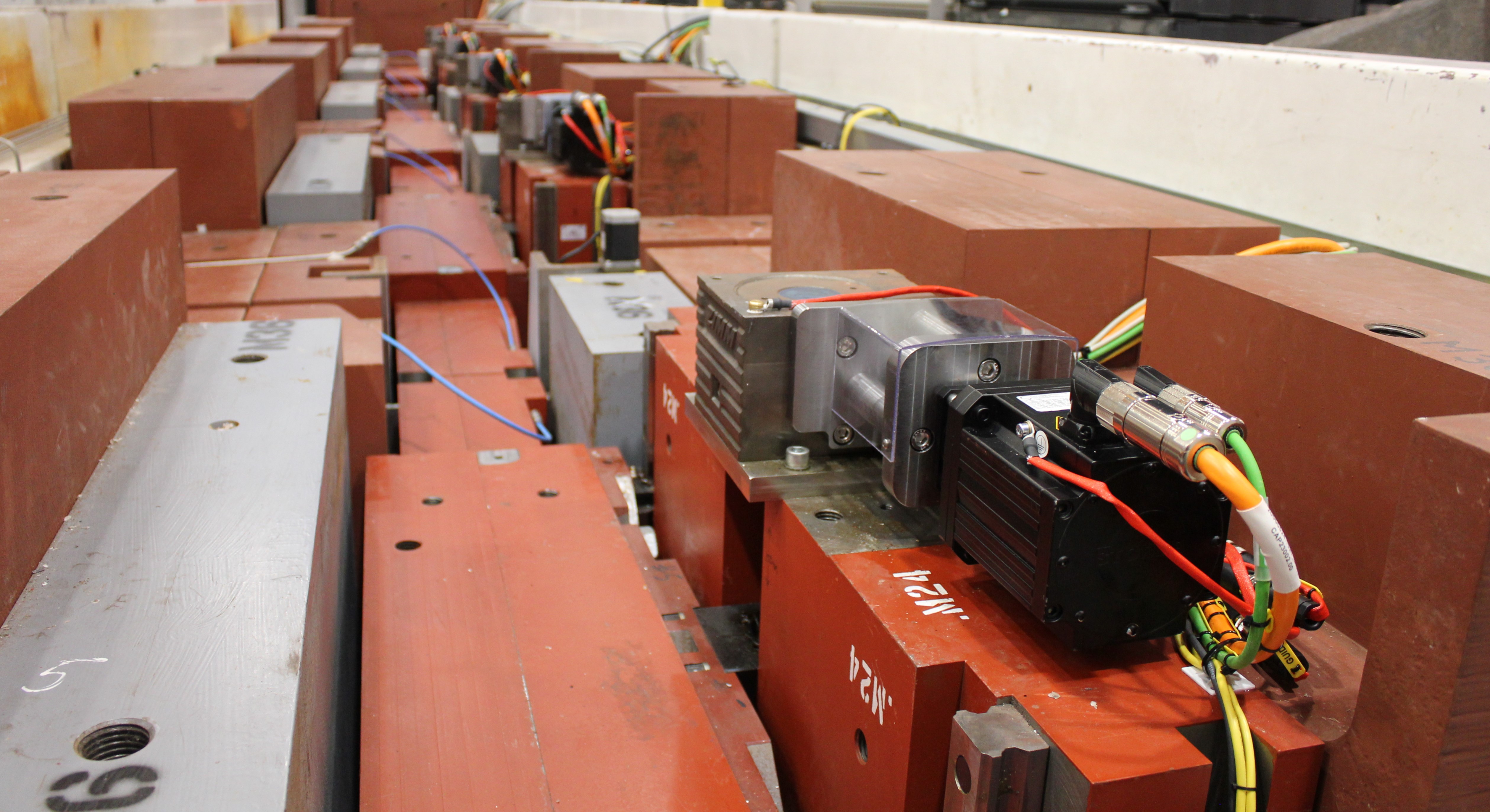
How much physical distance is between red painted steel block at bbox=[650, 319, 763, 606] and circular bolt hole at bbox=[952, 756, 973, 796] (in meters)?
0.57

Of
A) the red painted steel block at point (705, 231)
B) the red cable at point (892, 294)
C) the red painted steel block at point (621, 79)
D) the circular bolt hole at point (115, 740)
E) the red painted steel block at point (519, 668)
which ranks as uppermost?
the red painted steel block at point (621, 79)

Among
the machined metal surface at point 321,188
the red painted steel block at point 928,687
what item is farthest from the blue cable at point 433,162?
the red painted steel block at point 928,687

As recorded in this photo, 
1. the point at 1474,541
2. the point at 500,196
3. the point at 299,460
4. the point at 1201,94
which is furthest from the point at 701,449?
the point at 500,196

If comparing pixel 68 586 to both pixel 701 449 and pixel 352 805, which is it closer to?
pixel 352 805

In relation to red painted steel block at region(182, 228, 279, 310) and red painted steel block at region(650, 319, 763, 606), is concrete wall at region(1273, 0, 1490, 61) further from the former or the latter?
red painted steel block at region(182, 228, 279, 310)

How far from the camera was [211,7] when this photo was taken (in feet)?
22.0

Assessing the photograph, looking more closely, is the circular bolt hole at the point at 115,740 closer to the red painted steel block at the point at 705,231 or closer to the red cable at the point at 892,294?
the red cable at the point at 892,294

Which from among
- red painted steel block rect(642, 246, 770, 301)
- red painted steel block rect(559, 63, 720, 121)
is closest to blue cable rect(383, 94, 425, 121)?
red painted steel block rect(559, 63, 720, 121)

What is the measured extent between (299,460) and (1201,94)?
165 cm

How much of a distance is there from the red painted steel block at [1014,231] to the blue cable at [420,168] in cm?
446

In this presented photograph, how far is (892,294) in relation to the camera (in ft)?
3.68

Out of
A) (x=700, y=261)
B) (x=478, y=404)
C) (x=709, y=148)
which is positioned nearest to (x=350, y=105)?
(x=709, y=148)

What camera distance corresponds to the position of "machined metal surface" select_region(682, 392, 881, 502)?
1.11 meters

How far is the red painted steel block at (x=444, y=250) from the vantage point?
12.2 feet
